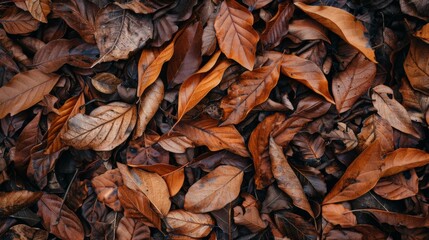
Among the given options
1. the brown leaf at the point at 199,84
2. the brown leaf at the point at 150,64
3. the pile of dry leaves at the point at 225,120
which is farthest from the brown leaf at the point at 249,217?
the brown leaf at the point at 150,64

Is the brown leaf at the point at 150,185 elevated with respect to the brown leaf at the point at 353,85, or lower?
lower

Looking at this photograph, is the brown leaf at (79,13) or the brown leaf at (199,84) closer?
the brown leaf at (199,84)

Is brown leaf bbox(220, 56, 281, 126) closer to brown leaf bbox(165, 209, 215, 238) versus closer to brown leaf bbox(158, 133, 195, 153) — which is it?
brown leaf bbox(158, 133, 195, 153)

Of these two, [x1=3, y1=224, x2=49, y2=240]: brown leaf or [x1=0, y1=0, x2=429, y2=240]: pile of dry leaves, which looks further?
[x1=3, y1=224, x2=49, y2=240]: brown leaf

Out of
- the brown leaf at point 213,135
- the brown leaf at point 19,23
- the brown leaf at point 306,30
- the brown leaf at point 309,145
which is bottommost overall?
the brown leaf at point 309,145

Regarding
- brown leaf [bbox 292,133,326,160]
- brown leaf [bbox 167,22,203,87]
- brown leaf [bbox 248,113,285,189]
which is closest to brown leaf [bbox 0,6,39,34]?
brown leaf [bbox 167,22,203,87]

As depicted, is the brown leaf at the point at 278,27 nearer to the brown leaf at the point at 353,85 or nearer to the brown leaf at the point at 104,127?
the brown leaf at the point at 353,85

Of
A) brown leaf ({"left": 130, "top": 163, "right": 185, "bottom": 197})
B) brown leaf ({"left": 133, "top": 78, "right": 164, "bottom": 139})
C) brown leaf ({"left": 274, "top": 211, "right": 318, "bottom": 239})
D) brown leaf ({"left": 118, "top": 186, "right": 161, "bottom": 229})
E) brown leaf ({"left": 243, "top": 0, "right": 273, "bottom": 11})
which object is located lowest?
brown leaf ({"left": 274, "top": 211, "right": 318, "bottom": 239})
